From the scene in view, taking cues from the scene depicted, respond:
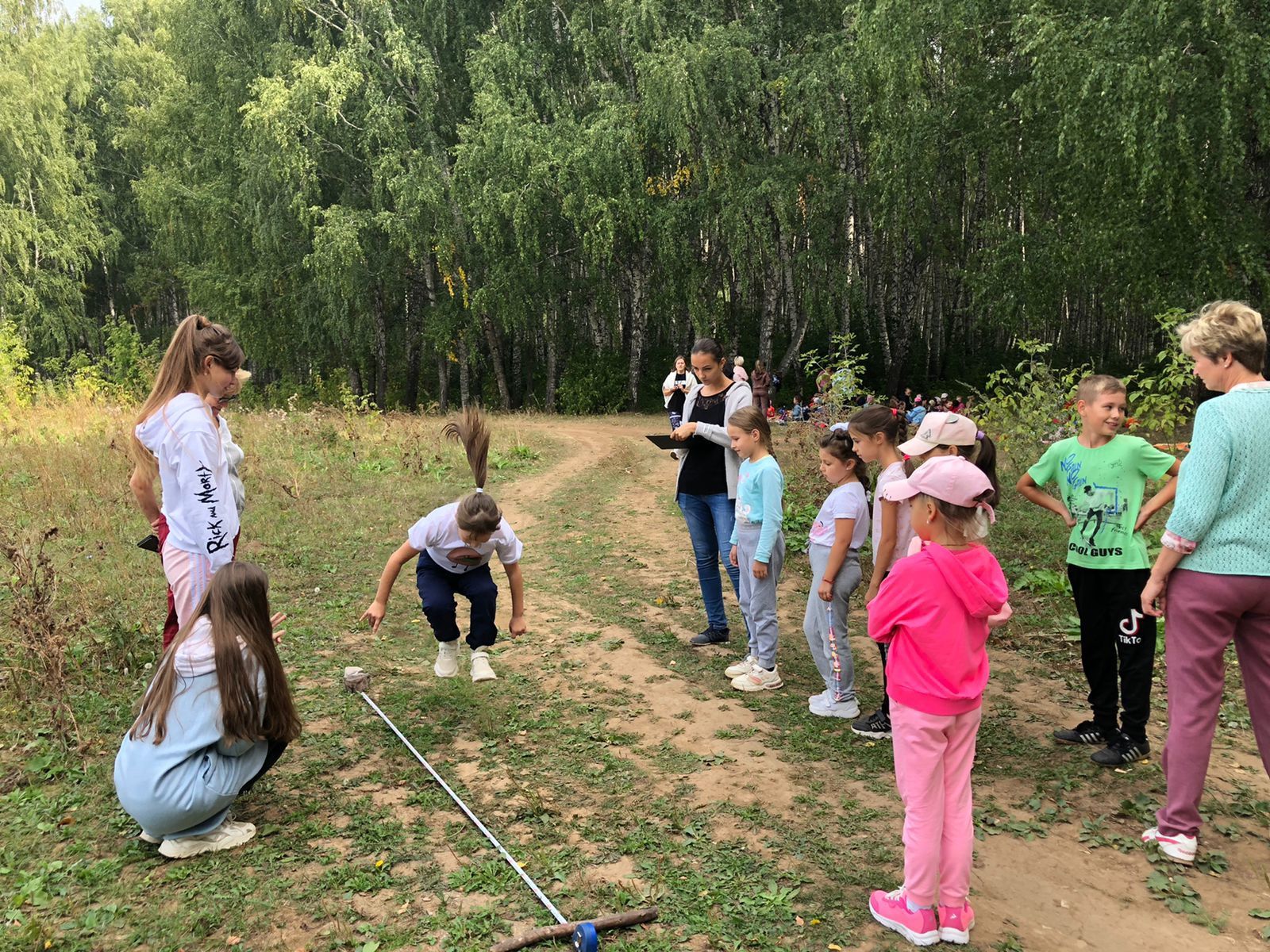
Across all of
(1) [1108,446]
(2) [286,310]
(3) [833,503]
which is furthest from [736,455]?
(2) [286,310]

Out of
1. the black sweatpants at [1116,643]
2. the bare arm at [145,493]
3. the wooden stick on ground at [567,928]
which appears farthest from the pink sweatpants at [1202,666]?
the bare arm at [145,493]

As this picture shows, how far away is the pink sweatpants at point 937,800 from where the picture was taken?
2980 mm

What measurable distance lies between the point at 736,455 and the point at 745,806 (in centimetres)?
246

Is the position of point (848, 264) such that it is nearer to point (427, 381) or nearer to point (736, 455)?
point (427, 381)

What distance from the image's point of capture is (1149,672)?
430cm

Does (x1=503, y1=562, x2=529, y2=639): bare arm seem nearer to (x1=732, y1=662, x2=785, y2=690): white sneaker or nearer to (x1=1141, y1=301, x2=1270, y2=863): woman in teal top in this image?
(x1=732, y1=662, x2=785, y2=690): white sneaker

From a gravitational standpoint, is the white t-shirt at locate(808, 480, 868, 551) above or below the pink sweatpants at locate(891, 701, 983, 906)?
above

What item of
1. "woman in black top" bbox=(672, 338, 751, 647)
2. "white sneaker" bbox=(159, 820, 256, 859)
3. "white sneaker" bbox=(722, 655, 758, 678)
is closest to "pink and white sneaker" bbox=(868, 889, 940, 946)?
"white sneaker" bbox=(722, 655, 758, 678)

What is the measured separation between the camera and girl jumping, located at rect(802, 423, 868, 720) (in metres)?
4.78

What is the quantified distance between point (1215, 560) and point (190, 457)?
4147mm

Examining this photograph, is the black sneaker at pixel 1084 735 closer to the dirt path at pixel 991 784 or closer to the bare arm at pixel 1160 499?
the dirt path at pixel 991 784

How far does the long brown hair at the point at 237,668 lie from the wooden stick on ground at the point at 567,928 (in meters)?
1.35

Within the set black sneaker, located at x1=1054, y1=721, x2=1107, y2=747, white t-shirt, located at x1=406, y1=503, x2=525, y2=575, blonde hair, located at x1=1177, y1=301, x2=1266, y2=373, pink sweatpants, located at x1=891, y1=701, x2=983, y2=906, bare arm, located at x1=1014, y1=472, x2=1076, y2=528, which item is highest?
blonde hair, located at x1=1177, y1=301, x2=1266, y2=373

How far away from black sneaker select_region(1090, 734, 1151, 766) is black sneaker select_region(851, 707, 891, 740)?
3.24 ft
